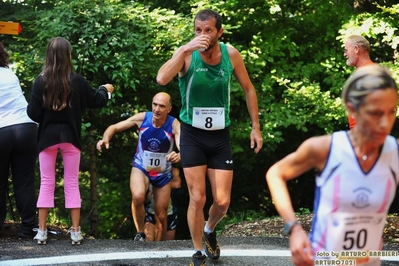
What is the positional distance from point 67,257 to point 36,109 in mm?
1607

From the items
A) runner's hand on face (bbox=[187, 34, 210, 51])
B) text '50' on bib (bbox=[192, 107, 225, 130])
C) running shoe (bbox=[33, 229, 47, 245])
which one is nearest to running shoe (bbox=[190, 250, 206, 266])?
text '50' on bib (bbox=[192, 107, 225, 130])

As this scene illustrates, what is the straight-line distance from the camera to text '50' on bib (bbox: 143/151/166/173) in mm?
9086

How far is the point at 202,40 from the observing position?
19.2 ft

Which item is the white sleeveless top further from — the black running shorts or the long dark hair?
the long dark hair

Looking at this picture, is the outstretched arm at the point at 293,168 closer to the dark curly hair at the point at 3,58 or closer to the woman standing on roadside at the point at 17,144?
the woman standing on roadside at the point at 17,144

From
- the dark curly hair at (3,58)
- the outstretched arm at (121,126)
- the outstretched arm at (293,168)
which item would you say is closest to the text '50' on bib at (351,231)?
the outstretched arm at (293,168)

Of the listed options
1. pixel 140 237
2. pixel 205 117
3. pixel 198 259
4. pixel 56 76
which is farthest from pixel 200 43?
pixel 140 237

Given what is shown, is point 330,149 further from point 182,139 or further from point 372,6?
point 372,6

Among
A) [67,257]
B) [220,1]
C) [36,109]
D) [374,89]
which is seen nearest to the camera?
[374,89]

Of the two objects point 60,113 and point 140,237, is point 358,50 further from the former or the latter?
point 140,237

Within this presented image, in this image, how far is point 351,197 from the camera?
11.2ft

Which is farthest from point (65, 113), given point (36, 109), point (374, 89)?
point (374, 89)

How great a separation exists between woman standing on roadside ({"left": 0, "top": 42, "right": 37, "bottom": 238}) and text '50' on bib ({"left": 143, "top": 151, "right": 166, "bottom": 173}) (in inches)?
59.8

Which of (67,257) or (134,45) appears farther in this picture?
(134,45)
